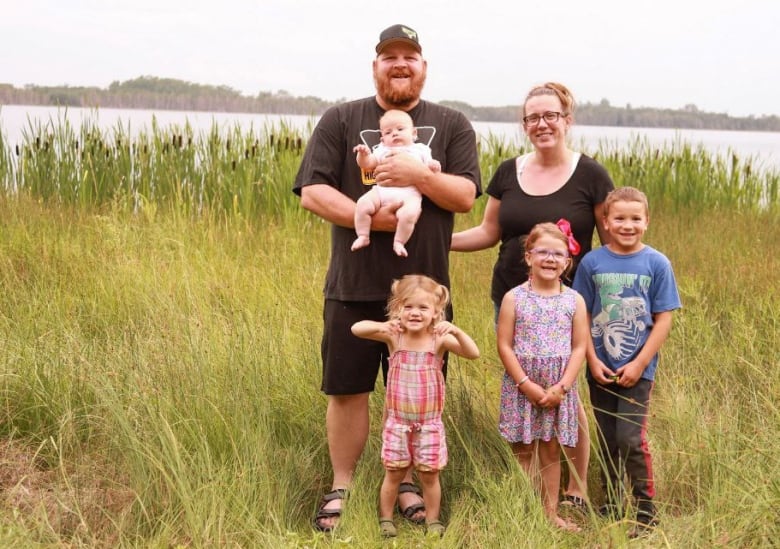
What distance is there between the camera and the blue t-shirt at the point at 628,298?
3.09 meters

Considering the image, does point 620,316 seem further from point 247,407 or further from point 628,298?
point 247,407

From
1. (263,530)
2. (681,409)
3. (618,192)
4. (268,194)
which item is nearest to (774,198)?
(268,194)

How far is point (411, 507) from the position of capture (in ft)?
10.7

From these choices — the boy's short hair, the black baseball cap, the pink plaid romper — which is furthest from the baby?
the boy's short hair

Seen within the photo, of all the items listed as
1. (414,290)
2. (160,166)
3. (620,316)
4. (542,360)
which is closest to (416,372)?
(414,290)

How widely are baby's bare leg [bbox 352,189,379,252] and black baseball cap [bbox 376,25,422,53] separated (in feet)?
1.81

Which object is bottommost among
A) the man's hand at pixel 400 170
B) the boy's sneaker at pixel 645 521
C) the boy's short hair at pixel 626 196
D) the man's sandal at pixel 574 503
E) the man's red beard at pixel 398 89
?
the man's sandal at pixel 574 503

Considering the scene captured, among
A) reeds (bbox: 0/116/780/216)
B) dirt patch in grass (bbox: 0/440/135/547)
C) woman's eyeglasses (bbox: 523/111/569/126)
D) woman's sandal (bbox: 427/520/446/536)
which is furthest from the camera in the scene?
reeds (bbox: 0/116/780/216)

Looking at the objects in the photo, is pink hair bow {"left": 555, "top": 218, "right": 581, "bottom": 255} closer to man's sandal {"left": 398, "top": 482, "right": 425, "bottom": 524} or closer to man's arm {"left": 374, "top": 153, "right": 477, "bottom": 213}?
man's arm {"left": 374, "top": 153, "right": 477, "bottom": 213}

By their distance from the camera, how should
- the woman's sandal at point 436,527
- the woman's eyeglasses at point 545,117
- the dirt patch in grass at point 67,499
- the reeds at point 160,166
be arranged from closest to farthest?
the dirt patch in grass at point 67,499, the woman's sandal at point 436,527, the woman's eyeglasses at point 545,117, the reeds at point 160,166

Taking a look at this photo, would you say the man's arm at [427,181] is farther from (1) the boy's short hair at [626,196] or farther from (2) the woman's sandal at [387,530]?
(2) the woman's sandal at [387,530]

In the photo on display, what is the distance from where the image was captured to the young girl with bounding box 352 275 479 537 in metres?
2.96

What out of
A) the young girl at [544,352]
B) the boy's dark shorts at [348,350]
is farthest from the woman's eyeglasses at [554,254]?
the boy's dark shorts at [348,350]

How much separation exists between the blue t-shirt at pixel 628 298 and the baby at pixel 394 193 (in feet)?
2.39
